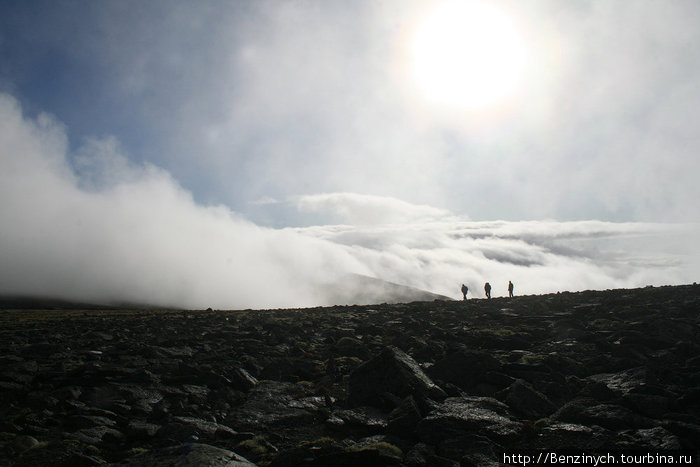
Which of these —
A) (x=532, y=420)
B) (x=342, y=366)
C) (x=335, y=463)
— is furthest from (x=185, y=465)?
(x=342, y=366)

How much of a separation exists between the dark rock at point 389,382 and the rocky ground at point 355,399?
A: 5cm

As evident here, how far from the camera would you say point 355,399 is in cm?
1382

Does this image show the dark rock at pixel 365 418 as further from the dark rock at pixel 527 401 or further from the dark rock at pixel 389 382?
the dark rock at pixel 527 401

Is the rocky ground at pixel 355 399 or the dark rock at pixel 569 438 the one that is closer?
the dark rock at pixel 569 438

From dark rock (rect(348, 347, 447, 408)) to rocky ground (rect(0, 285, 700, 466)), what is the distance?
0.16 ft

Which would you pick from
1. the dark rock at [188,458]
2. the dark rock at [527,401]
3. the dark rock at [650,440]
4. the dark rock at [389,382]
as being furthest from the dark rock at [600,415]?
the dark rock at [188,458]

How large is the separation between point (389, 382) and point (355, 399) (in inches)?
51.8

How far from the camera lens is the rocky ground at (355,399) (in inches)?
385

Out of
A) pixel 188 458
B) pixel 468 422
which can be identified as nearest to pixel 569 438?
pixel 468 422

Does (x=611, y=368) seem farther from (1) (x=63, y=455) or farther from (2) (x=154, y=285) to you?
(2) (x=154, y=285)

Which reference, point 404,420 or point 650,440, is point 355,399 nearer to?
point 404,420

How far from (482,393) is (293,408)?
22.0ft

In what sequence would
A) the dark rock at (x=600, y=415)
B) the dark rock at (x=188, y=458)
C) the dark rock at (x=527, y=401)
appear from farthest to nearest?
the dark rock at (x=527, y=401)
the dark rock at (x=600, y=415)
the dark rock at (x=188, y=458)

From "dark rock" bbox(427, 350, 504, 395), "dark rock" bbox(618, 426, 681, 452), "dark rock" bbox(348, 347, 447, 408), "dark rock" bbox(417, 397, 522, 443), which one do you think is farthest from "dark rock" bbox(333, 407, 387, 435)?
"dark rock" bbox(618, 426, 681, 452)
